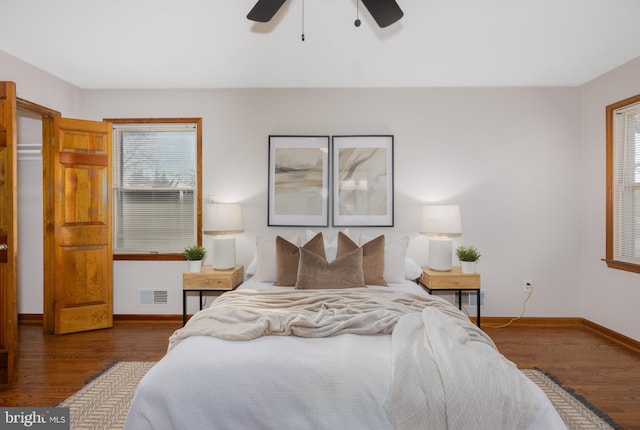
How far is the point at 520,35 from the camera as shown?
108 inches

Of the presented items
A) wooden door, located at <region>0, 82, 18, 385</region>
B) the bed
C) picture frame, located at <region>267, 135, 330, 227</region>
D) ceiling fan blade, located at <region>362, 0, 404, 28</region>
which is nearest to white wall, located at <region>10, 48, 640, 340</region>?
picture frame, located at <region>267, 135, 330, 227</region>

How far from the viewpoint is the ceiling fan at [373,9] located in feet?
6.13

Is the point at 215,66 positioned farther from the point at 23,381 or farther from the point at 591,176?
the point at 591,176

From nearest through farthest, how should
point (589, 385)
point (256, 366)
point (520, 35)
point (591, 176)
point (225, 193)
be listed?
point (256, 366) < point (589, 385) < point (520, 35) < point (591, 176) < point (225, 193)

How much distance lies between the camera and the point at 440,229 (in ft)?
11.3

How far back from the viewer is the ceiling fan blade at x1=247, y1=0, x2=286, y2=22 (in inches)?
73.9

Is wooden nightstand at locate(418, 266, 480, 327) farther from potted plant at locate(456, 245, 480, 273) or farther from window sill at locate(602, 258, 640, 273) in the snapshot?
window sill at locate(602, 258, 640, 273)

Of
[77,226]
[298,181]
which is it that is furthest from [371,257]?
[77,226]

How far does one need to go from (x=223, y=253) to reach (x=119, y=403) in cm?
154

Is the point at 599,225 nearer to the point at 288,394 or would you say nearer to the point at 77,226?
the point at 288,394

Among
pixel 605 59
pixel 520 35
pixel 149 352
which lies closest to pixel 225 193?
pixel 149 352

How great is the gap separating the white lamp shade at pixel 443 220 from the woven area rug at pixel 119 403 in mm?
1356

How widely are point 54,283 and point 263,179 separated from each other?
2.43 metres

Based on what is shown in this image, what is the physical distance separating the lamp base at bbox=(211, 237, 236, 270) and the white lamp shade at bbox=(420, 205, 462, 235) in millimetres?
2041
